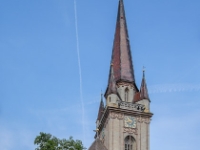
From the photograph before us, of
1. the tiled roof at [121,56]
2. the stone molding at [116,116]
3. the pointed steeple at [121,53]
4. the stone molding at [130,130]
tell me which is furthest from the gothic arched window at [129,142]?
the pointed steeple at [121,53]

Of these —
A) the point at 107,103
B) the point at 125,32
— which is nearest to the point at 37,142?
the point at 107,103

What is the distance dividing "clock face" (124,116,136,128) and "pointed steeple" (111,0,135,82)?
18.1ft

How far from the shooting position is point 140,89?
192ft

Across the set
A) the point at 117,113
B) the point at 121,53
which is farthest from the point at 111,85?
the point at 121,53

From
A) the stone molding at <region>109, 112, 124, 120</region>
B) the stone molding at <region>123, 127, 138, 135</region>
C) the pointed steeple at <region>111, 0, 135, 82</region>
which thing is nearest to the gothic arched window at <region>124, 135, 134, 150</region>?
the stone molding at <region>123, 127, 138, 135</region>

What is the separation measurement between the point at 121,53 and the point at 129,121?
33.8ft

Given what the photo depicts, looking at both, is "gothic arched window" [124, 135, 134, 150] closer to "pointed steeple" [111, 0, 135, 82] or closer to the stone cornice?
the stone cornice

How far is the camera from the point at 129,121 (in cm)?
5472

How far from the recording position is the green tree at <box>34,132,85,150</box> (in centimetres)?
3447

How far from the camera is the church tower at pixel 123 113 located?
2106 inches

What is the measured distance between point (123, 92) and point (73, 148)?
77.8ft

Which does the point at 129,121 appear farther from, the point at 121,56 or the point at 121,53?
the point at 121,53

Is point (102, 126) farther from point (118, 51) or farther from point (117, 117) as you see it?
point (118, 51)

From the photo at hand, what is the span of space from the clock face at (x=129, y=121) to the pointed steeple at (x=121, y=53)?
5524 mm
